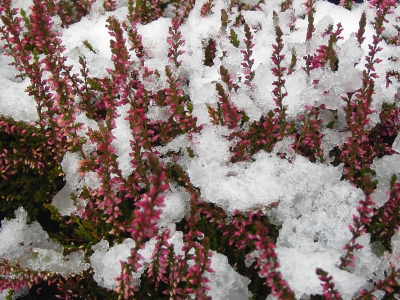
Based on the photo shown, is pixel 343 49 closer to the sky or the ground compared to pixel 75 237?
closer to the sky

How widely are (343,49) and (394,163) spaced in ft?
2.62

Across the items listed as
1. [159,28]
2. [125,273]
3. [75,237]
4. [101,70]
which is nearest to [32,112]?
[101,70]

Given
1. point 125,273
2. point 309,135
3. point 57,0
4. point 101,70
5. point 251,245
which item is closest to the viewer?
point 125,273

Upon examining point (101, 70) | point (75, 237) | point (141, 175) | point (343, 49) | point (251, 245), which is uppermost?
point (343, 49)

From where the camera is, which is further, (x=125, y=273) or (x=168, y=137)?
(x=168, y=137)

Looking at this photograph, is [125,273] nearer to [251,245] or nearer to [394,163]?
[251,245]

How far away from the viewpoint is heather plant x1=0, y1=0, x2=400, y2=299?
1.99 m

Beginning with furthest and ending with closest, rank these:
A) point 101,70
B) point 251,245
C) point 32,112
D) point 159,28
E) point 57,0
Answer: point 57,0, point 159,28, point 101,70, point 32,112, point 251,245

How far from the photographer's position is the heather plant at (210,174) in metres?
1.99

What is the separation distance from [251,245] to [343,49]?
1402 mm

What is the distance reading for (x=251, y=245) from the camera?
84.4 inches

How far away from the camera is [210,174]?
2.24 meters

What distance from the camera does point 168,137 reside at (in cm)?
255

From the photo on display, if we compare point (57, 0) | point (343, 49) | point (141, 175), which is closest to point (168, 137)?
point (141, 175)
